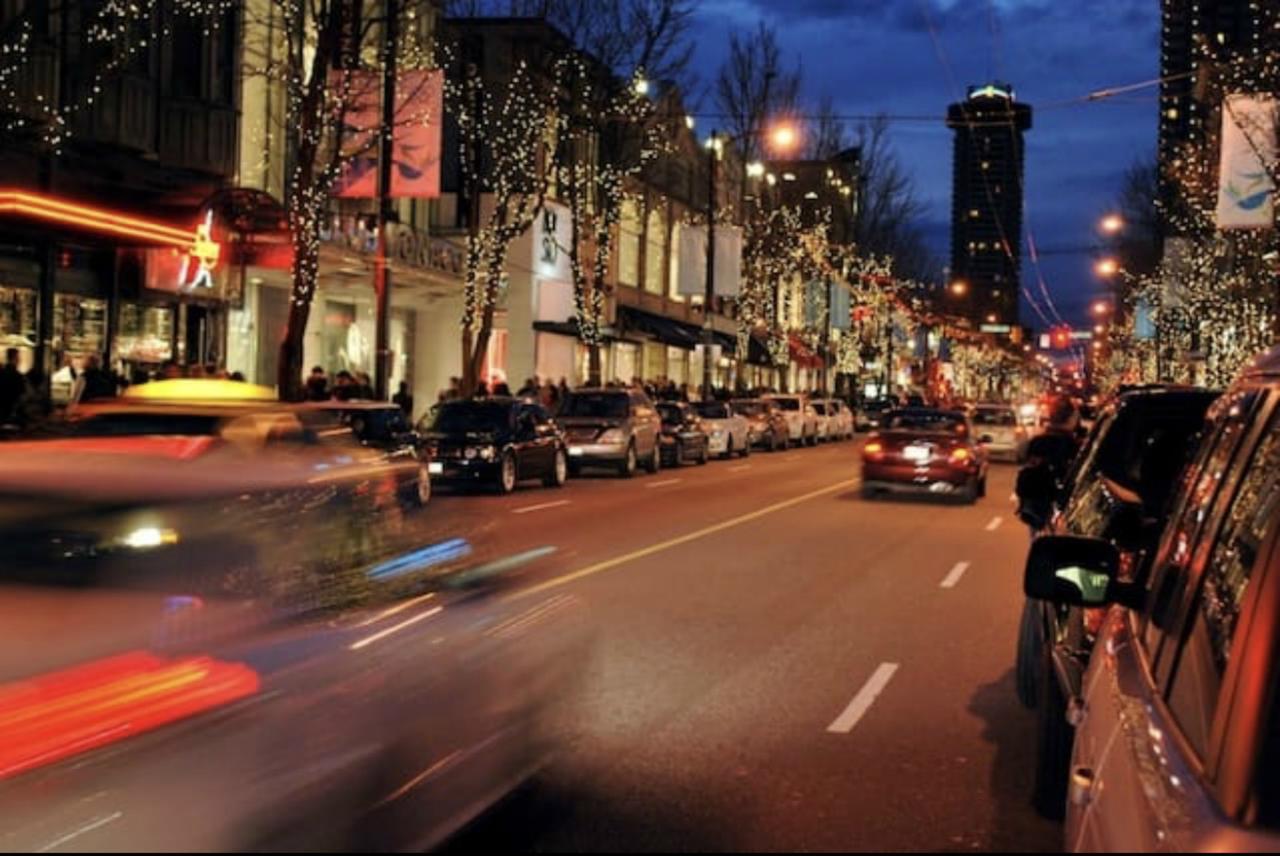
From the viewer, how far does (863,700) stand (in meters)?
8.50

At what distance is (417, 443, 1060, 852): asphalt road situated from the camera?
235 inches

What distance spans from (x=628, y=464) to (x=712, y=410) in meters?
9.96

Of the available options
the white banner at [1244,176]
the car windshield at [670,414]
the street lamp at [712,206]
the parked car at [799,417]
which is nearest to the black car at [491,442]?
the car windshield at [670,414]

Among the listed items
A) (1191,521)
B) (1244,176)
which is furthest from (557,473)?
(1191,521)

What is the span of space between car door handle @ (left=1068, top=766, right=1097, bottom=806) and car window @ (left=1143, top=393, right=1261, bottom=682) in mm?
264

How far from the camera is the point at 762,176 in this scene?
194 feet

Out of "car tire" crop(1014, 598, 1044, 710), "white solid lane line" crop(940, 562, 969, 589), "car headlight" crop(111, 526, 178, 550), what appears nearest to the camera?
"car headlight" crop(111, 526, 178, 550)

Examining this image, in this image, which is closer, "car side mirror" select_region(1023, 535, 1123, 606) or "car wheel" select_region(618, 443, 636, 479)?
"car side mirror" select_region(1023, 535, 1123, 606)

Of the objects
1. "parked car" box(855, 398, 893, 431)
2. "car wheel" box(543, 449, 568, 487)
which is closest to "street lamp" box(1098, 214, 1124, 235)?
"parked car" box(855, 398, 893, 431)

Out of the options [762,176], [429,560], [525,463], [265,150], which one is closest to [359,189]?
[265,150]

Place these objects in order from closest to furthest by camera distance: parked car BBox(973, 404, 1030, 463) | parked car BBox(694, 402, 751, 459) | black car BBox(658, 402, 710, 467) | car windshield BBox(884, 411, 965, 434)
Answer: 1. car windshield BBox(884, 411, 965, 434)
2. black car BBox(658, 402, 710, 467)
3. parked car BBox(694, 402, 751, 459)
4. parked car BBox(973, 404, 1030, 463)

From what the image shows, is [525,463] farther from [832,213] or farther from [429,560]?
[832,213]

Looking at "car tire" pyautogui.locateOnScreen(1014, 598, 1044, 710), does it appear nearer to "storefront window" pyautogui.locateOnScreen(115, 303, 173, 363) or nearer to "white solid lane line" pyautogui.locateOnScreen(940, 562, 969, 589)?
"white solid lane line" pyautogui.locateOnScreen(940, 562, 969, 589)

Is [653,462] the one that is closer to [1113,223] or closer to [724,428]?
[724,428]
